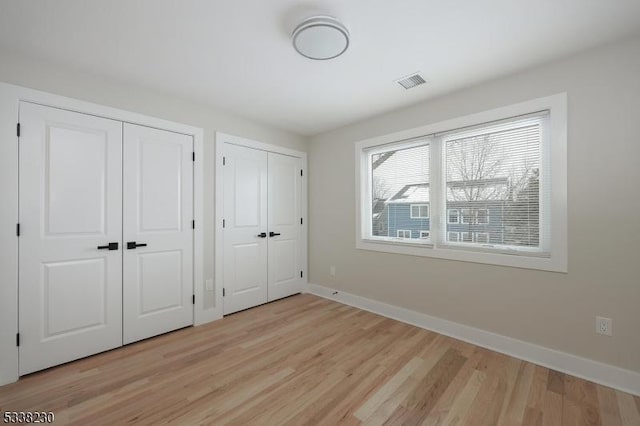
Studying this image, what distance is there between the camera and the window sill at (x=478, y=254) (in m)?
2.22

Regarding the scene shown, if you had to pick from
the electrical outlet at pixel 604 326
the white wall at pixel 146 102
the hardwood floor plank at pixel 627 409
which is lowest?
the hardwood floor plank at pixel 627 409

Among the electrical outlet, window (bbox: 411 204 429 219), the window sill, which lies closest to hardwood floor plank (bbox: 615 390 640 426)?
the electrical outlet

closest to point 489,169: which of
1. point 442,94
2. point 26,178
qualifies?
point 442,94

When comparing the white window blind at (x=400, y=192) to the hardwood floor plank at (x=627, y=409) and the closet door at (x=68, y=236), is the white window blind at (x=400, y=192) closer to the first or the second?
the hardwood floor plank at (x=627, y=409)

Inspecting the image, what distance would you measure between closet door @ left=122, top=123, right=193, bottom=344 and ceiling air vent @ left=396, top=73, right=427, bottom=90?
2.32 meters

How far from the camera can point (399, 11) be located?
5.52ft

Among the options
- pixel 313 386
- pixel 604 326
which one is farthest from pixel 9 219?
pixel 604 326

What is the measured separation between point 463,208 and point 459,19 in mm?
1693

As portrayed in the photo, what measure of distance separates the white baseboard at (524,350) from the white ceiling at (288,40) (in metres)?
2.38

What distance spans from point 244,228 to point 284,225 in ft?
2.19

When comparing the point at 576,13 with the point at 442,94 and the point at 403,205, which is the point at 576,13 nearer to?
the point at 442,94

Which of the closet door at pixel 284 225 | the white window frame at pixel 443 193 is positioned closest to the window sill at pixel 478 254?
the white window frame at pixel 443 193

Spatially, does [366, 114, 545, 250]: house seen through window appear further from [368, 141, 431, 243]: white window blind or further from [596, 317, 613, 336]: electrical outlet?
[596, 317, 613, 336]: electrical outlet

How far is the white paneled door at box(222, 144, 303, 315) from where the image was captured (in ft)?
11.1
